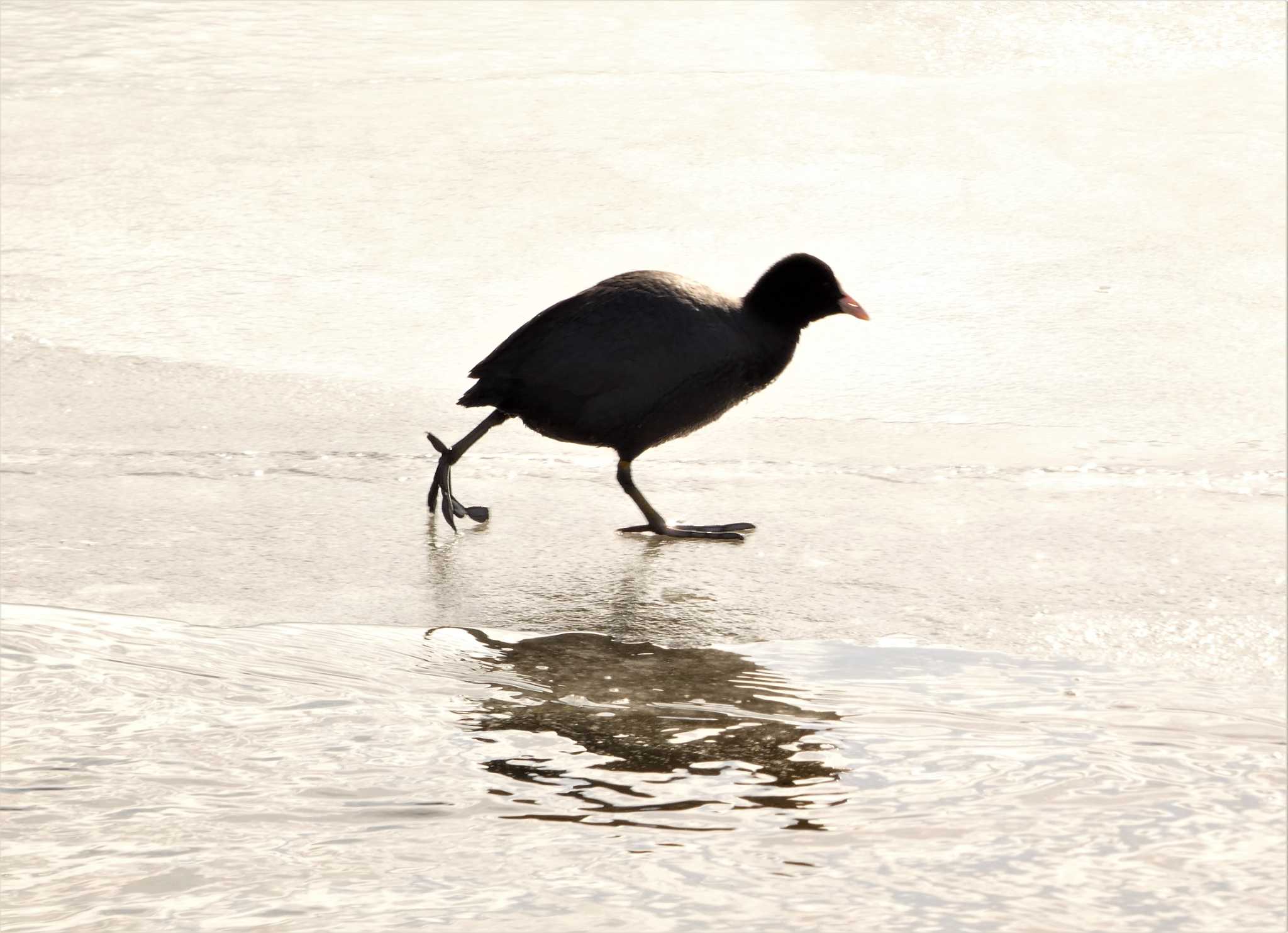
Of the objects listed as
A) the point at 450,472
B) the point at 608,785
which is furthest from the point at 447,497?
the point at 608,785

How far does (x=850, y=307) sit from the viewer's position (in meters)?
5.21

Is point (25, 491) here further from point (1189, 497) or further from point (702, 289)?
point (1189, 497)

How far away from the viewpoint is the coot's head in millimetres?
5039

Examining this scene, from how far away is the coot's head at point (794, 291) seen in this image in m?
5.04

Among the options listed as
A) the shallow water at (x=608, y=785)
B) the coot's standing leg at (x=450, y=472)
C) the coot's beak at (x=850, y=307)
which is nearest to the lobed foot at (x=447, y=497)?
the coot's standing leg at (x=450, y=472)

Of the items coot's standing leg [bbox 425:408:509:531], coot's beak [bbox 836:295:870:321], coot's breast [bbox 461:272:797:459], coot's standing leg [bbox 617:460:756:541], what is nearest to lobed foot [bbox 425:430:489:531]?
coot's standing leg [bbox 425:408:509:531]

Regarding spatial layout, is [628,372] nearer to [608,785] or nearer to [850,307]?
[850,307]

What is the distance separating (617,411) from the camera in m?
4.75

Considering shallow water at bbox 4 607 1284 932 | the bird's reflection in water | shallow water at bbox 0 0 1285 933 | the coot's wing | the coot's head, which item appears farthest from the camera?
the coot's head

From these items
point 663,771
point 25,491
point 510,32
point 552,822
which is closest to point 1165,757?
point 663,771

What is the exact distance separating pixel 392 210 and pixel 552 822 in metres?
4.84

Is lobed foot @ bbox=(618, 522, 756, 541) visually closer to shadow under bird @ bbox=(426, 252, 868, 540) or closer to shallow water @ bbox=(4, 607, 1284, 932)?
shadow under bird @ bbox=(426, 252, 868, 540)

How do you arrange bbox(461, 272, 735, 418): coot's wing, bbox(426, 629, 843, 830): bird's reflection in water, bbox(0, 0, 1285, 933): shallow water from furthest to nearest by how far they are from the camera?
bbox(461, 272, 735, 418): coot's wing, bbox(426, 629, 843, 830): bird's reflection in water, bbox(0, 0, 1285, 933): shallow water

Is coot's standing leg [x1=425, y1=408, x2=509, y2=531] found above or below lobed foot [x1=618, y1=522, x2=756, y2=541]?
above
